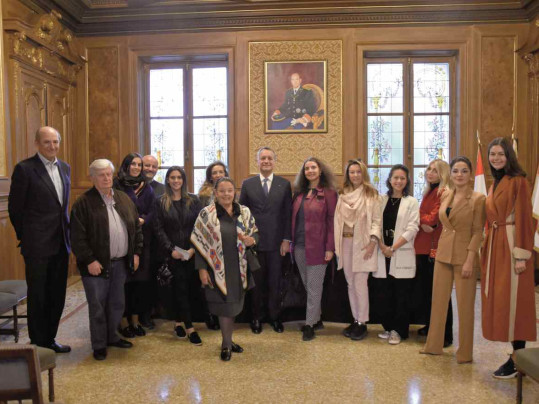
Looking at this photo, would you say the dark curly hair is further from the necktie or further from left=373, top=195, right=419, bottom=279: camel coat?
the necktie

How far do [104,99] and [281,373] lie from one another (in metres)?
5.02

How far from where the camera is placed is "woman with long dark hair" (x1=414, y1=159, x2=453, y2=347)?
371 cm

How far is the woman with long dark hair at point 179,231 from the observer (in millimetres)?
3879

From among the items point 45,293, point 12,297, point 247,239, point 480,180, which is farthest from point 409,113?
point 12,297

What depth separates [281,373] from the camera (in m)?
3.27

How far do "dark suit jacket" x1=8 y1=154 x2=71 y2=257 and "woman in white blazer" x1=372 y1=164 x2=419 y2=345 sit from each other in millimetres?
2486

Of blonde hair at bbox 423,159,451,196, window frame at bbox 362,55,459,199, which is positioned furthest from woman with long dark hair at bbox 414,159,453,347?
window frame at bbox 362,55,459,199

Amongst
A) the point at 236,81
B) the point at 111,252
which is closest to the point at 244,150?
the point at 236,81

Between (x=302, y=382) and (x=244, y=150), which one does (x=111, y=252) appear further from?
(x=244, y=150)

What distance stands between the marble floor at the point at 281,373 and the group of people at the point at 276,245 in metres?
0.13

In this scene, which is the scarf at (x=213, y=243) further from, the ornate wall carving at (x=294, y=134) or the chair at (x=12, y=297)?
the ornate wall carving at (x=294, y=134)

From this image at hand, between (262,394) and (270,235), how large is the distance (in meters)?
1.43

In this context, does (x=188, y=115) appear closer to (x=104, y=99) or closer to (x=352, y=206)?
(x=104, y=99)

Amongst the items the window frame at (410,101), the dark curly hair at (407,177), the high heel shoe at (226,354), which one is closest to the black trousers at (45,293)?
the high heel shoe at (226,354)
